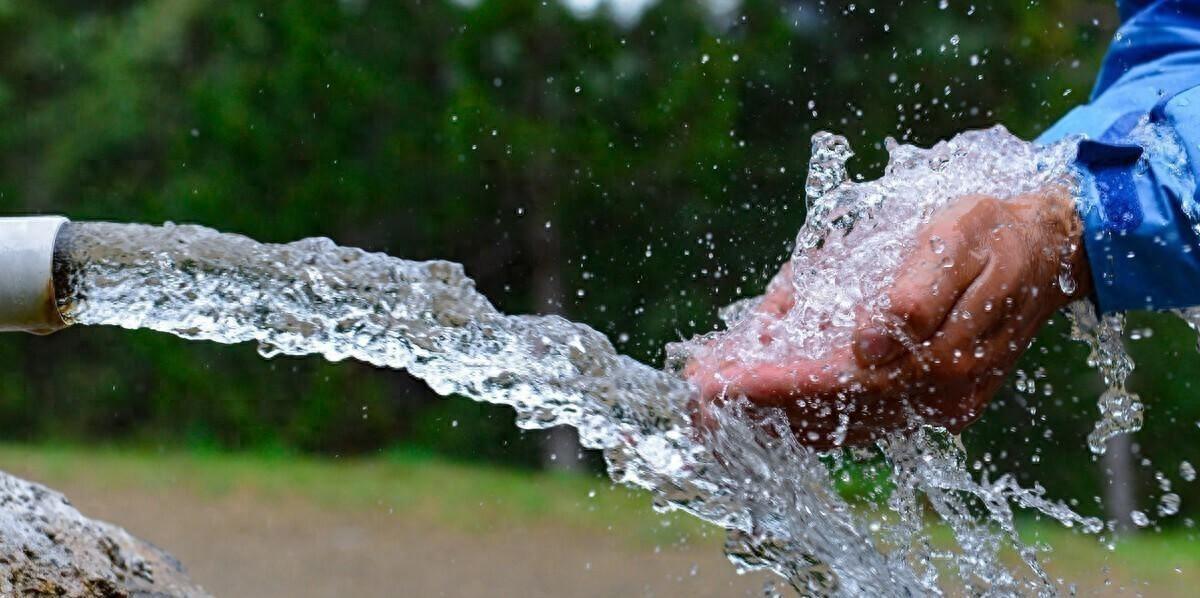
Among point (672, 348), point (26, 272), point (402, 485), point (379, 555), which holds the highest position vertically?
point (26, 272)

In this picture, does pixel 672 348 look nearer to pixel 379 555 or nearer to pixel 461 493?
pixel 379 555

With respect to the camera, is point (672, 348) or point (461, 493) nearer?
point (672, 348)

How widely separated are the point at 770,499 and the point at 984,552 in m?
0.37

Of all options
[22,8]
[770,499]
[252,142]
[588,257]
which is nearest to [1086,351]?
[588,257]

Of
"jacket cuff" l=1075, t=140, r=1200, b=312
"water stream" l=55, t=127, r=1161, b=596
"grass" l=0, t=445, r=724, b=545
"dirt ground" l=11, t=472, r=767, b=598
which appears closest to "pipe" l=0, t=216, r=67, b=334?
"water stream" l=55, t=127, r=1161, b=596

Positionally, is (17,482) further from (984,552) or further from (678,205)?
(678,205)

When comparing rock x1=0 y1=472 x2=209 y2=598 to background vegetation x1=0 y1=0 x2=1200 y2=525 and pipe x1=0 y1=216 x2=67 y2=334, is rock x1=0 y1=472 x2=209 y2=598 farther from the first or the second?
background vegetation x1=0 y1=0 x2=1200 y2=525

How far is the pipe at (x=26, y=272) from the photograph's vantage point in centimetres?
99

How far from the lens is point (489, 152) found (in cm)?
602

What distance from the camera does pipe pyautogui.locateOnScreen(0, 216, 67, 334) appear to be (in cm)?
99

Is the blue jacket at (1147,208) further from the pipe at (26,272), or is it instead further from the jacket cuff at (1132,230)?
the pipe at (26,272)

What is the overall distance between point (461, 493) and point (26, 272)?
15.1ft

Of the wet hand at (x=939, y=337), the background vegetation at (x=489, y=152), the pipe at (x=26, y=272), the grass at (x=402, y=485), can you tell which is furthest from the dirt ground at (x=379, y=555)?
the pipe at (x=26, y=272)

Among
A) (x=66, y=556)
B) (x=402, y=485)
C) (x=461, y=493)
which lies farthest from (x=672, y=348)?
(x=402, y=485)
